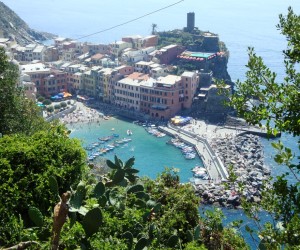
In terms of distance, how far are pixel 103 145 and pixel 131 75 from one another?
9.00 meters

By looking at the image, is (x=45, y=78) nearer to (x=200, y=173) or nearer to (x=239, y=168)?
(x=200, y=173)

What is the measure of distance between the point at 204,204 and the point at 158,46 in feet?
78.3

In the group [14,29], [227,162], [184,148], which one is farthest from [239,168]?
[14,29]

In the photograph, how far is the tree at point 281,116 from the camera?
7.27ft

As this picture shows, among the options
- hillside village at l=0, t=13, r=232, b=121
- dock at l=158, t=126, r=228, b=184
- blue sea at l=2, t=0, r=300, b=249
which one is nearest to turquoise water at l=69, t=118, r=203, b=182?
blue sea at l=2, t=0, r=300, b=249

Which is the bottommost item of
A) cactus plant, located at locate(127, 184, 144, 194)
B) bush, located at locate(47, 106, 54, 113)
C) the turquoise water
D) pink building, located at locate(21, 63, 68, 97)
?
the turquoise water

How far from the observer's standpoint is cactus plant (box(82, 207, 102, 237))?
3191 mm

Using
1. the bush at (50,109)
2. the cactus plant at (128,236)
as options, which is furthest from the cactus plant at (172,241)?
the bush at (50,109)

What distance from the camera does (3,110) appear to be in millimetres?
7984

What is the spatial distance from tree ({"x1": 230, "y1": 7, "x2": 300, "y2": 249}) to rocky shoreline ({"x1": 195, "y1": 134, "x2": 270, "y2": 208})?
11.5 meters

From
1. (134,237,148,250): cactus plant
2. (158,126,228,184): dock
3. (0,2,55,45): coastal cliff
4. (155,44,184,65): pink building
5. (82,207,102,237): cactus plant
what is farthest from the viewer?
(0,2,55,45): coastal cliff

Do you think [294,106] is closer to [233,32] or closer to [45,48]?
[45,48]

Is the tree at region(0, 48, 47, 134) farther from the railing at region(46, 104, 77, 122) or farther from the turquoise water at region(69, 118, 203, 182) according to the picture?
the railing at region(46, 104, 77, 122)

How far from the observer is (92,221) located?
10.6 feet
